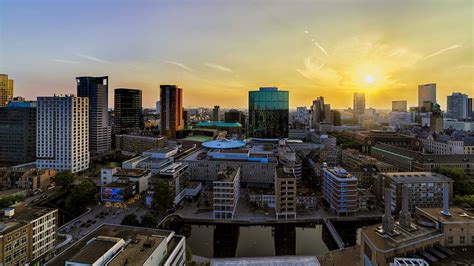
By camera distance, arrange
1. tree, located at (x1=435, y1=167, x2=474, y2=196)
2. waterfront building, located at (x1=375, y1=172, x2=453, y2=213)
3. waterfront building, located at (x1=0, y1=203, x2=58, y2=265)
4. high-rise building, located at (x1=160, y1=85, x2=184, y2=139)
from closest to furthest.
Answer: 1. waterfront building, located at (x1=0, y1=203, x2=58, y2=265)
2. waterfront building, located at (x1=375, y1=172, x2=453, y2=213)
3. tree, located at (x1=435, y1=167, x2=474, y2=196)
4. high-rise building, located at (x1=160, y1=85, x2=184, y2=139)

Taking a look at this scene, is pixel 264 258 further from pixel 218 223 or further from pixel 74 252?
pixel 74 252

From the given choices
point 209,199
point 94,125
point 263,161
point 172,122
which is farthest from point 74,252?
point 172,122

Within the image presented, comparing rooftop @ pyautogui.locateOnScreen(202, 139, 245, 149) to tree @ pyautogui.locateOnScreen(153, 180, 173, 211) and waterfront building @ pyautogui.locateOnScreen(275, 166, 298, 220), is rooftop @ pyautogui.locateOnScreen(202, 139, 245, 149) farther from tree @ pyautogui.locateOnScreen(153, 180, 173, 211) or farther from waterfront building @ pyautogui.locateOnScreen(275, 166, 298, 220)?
waterfront building @ pyautogui.locateOnScreen(275, 166, 298, 220)

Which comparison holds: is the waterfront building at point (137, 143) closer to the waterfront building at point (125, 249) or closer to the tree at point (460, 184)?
Answer: the waterfront building at point (125, 249)

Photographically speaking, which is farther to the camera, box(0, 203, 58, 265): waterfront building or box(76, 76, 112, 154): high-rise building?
box(76, 76, 112, 154): high-rise building

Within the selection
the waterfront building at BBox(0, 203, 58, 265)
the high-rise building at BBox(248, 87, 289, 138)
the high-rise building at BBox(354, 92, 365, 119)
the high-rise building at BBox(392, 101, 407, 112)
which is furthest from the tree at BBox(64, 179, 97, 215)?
the high-rise building at BBox(392, 101, 407, 112)

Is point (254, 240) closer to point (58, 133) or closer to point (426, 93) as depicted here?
point (58, 133)
